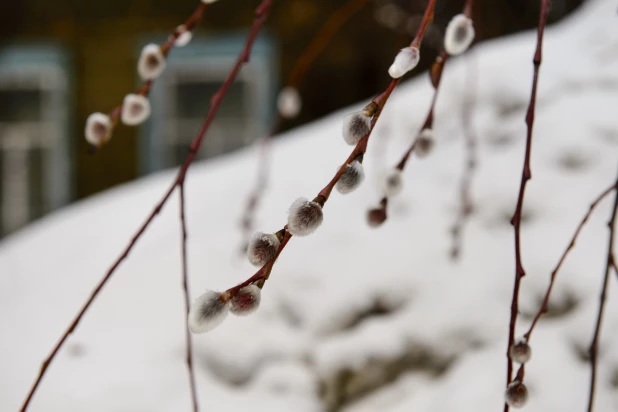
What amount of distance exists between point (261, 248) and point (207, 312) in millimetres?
39

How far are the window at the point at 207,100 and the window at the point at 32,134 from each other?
17.8 inches

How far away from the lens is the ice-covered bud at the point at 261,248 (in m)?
0.26

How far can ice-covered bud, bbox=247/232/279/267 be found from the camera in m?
0.26

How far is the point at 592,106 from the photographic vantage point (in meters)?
0.79

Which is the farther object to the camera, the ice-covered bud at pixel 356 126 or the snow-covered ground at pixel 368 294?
the snow-covered ground at pixel 368 294

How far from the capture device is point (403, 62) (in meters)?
0.29

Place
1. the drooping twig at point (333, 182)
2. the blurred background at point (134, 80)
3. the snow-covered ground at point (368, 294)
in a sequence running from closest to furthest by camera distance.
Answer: the drooping twig at point (333, 182), the snow-covered ground at point (368, 294), the blurred background at point (134, 80)

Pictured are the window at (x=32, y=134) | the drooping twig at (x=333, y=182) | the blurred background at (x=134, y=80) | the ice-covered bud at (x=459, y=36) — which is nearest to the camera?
the drooping twig at (x=333, y=182)

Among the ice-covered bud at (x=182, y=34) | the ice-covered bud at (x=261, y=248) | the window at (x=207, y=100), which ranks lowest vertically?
the ice-covered bud at (x=261, y=248)

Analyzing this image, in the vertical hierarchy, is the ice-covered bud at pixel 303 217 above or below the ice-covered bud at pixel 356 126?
below

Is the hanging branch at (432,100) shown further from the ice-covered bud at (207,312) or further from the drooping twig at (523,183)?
the ice-covered bud at (207,312)

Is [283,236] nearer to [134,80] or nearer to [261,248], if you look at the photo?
[261,248]

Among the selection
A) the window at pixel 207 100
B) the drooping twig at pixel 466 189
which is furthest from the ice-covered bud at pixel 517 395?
the window at pixel 207 100

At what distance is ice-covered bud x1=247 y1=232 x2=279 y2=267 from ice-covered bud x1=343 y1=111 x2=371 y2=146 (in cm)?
6
